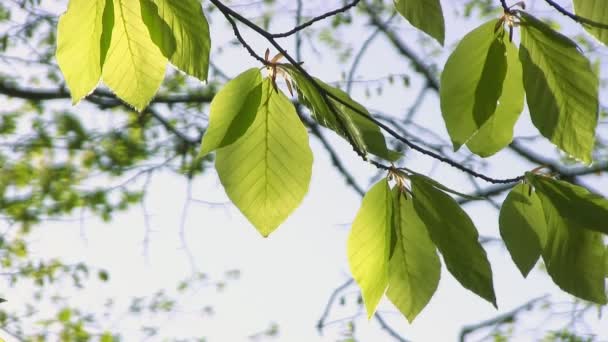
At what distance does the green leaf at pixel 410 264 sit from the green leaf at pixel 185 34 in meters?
0.19

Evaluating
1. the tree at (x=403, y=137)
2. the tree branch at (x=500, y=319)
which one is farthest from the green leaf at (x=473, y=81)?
the tree branch at (x=500, y=319)

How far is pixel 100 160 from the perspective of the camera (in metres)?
4.30

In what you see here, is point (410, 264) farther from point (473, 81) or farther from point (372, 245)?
point (473, 81)

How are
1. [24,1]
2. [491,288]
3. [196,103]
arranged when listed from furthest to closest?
1. [196,103]
2. [24,1]
3. [491,288]

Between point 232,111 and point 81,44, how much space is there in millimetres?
120

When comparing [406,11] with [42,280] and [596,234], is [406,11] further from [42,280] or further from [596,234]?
[42,280]

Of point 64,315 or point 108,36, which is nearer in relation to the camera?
point 108,36

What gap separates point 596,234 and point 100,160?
3972 mm

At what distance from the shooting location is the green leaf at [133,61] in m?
0.59

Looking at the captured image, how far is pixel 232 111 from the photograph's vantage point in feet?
1.91

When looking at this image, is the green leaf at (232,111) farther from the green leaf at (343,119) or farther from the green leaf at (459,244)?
the green leaf at (459,244)

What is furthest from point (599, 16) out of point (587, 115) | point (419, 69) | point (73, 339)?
point (73, 339)

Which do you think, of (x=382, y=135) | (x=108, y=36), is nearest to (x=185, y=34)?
(x=108, y=36)

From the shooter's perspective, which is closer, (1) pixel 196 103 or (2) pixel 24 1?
(2) pixel 24 1
